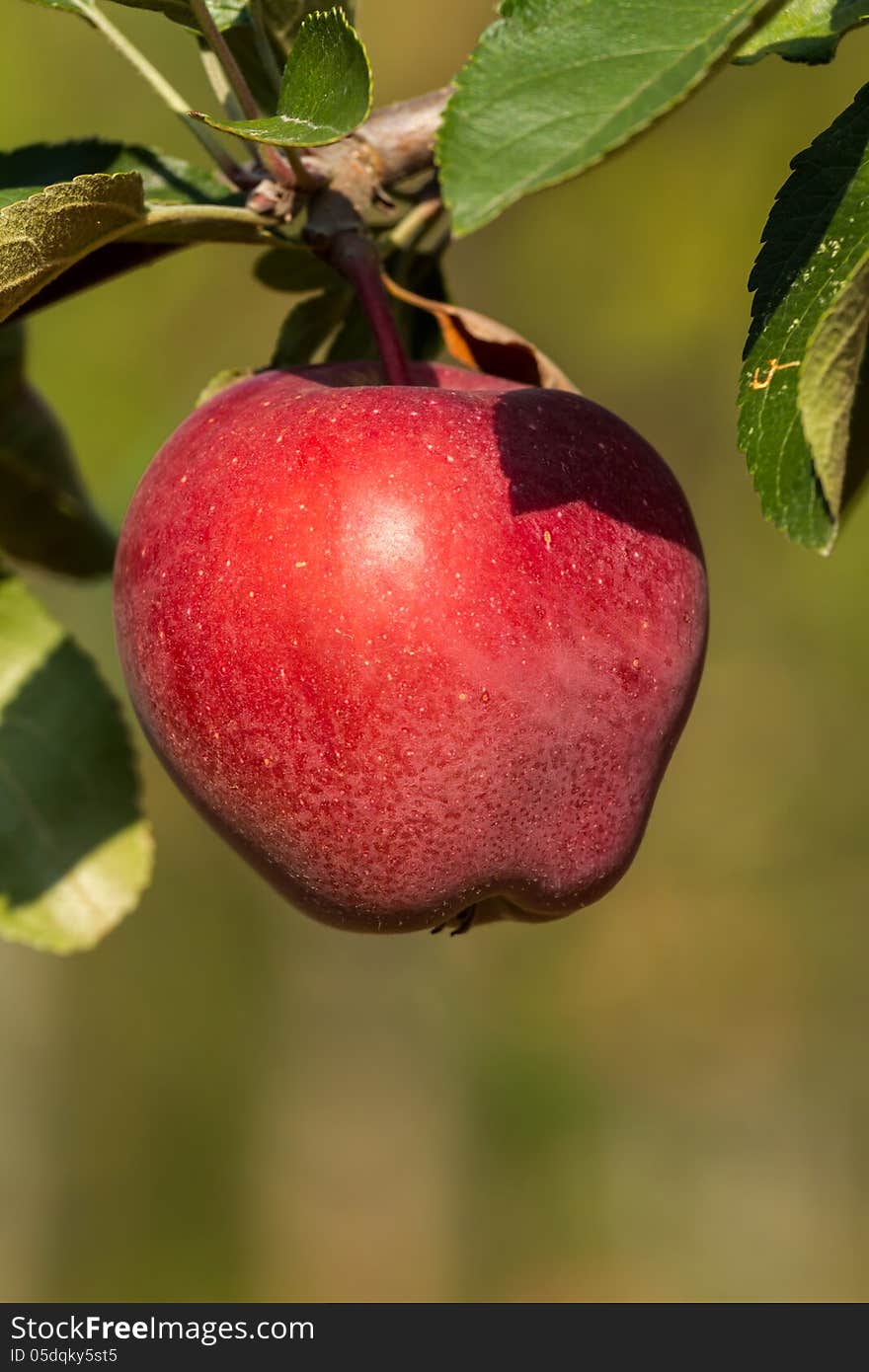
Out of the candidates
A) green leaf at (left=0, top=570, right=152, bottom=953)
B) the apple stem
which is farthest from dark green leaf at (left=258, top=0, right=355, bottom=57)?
green leaf at (left=0, top=570, right=152, bottom=953)

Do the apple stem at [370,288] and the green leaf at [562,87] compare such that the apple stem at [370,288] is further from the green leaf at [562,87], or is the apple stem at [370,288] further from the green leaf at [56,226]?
the green leaf at [562,87]

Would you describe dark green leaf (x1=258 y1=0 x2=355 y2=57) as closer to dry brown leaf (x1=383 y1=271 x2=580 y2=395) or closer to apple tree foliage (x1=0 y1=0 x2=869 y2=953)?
apple tree foliage (x1=0 y1=0 x2=869 y2=953)

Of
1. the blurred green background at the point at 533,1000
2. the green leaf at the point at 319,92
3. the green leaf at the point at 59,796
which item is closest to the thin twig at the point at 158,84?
the green leaf at the point at 319,92

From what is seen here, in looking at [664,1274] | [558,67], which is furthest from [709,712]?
[558,67]

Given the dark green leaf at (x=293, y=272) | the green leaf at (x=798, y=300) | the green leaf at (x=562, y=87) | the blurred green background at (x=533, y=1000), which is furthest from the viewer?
the blurred green background at (x=533, y=1000)

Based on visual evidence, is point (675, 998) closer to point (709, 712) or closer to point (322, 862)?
point (709, 712)
